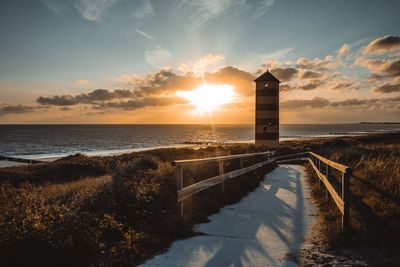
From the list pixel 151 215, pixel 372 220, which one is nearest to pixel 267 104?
pixel 372 220

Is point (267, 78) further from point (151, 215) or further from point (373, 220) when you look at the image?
point (151, 215)

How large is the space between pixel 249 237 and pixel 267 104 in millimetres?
28593

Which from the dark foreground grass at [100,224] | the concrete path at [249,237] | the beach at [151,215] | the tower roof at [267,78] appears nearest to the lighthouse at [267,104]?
the tower roof at [267,78]

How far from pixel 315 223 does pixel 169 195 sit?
3.45 metres

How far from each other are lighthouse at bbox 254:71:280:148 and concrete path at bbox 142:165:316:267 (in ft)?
80.8

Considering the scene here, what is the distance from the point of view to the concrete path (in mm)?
4809

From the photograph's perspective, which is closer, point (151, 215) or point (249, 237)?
point (249, 237)

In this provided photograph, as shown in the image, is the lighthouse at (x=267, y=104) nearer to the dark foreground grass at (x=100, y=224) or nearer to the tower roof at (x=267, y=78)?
the tower roof at (x=267, y=78)

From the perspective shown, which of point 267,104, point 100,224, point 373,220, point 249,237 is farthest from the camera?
point 267,104

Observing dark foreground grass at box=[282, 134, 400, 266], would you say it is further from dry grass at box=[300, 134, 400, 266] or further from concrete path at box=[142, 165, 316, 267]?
concrete path at box=[142, 165, 316, 267]

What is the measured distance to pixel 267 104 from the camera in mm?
33375

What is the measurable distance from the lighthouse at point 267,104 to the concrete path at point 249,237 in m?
24.6

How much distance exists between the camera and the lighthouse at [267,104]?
109 feet

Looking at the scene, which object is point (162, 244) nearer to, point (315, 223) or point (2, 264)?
point (2, 264)
